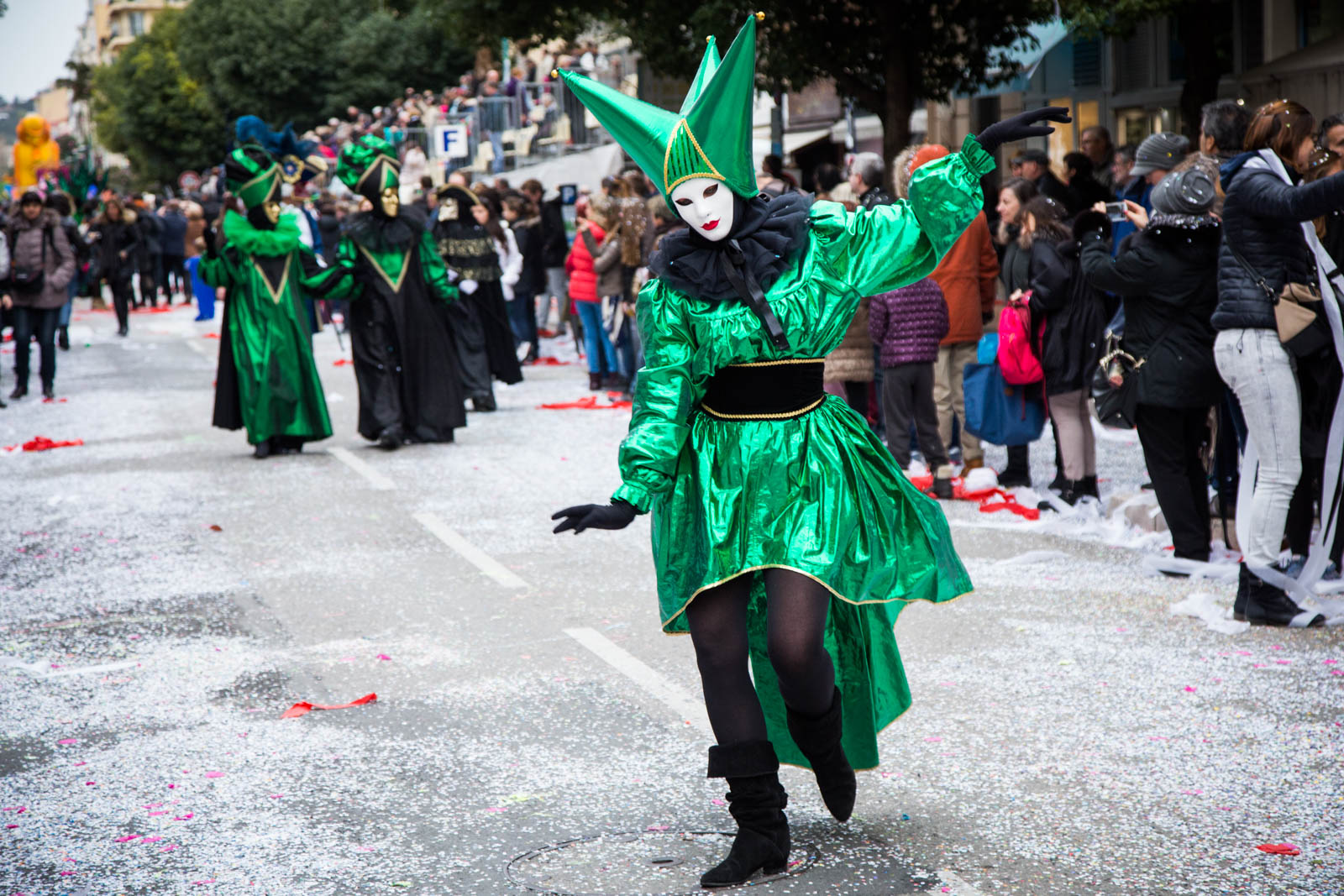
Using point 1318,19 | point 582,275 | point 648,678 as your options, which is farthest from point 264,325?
point 1318,19

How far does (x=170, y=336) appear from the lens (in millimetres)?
25359

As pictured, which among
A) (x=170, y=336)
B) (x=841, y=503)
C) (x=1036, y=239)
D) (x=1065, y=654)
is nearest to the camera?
(x=841, y=503)

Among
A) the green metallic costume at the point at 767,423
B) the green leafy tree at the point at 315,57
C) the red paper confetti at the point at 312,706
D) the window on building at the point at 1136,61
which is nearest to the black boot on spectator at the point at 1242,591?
the green metallic costume at the point at 767,423

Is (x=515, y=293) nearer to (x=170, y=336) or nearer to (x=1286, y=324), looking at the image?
(x=170, y=336)

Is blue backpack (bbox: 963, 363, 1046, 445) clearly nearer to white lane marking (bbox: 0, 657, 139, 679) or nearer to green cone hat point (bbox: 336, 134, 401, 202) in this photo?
green cone hat point (bbox: 336, 134, 401, 202)

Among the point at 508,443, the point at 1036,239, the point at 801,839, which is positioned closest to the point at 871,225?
the point at 801,839

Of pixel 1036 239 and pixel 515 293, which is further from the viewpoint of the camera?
pixel 515 293

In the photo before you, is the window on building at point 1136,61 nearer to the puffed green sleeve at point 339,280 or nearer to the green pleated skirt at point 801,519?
the puffed green sleeve at point 339,280

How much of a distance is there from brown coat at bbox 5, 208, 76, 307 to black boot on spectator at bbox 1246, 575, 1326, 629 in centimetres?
1338

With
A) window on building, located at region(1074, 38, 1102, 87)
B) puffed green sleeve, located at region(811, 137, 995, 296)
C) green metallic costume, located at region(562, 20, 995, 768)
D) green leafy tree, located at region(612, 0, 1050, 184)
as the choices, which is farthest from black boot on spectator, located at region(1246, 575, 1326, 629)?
window on building, located at region(1074, 38, 1102, 87)

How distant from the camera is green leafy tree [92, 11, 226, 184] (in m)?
70.1

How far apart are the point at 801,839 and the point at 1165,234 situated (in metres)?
3.97

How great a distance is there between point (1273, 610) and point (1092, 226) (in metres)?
2.42

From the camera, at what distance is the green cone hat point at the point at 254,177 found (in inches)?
464
